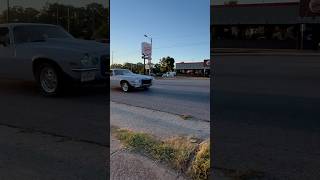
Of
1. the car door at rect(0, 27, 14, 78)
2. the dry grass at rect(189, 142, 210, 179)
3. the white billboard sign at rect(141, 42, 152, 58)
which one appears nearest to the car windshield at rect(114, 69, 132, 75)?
the white billboard sign at rect(141, 42, 152, 58)

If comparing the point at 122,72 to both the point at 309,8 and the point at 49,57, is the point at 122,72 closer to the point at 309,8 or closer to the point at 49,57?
the point at 49,57

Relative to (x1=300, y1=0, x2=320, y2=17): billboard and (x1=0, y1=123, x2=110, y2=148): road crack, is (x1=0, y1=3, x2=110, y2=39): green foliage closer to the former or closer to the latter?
(x1=0, y1=123, x2=110, y2=148): road crack

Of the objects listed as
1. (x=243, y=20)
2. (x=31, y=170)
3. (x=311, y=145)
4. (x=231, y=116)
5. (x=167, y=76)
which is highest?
(x=243, y=20)

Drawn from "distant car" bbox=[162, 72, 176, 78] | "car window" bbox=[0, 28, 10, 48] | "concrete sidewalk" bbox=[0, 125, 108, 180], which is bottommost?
"concrete sidewalk" bbox=[0, 125, 108, 180]

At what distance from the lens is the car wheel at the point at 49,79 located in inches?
109

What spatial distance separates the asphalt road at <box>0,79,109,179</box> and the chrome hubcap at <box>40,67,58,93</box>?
0.10 metres

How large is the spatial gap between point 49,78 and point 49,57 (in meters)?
0.15

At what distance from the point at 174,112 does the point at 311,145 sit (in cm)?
121

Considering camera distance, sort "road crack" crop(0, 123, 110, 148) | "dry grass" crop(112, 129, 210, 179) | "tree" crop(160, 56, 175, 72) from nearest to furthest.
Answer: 1. "tree" crop(160, 56, 175, 72)
2. "dry grass" crop(112, 129, 210, 179)
3. "road crack" crop(0, 123, 110, 148)

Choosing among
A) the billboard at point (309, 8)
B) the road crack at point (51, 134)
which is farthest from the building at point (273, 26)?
the road crack at point (51, 134)

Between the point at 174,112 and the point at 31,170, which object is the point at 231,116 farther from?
the point at 31,170

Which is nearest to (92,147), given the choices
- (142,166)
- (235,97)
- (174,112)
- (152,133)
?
(142,166)

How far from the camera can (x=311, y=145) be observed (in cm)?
319

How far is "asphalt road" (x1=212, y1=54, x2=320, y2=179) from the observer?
6.67ft
